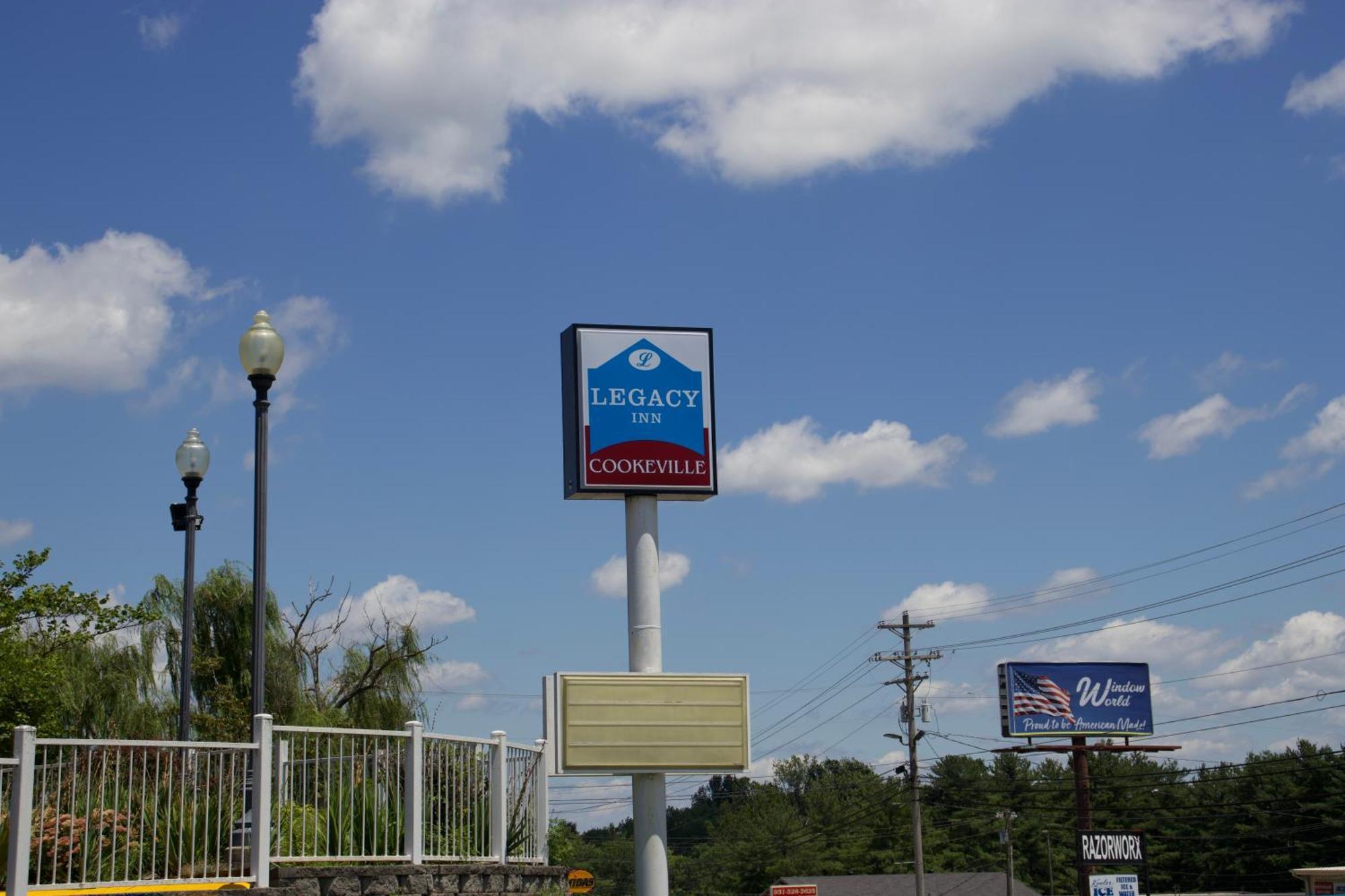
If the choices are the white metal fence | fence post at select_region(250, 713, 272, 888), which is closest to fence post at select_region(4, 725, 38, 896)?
the white metal fence

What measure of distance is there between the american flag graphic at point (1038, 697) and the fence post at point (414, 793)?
40564mm

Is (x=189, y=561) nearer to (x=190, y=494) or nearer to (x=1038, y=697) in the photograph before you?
(x=190, y=494)

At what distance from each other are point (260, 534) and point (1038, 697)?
4244 cm

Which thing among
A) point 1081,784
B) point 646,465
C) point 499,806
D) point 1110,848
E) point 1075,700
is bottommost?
point 1110,848

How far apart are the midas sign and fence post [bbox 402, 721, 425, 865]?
286 cm

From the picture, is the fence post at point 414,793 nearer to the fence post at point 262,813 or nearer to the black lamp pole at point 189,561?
the fence post at point 262,813

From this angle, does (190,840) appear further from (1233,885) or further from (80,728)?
(1233,885)

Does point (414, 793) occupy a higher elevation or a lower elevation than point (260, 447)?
lower

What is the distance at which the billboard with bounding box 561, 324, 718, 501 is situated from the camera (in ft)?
60.4

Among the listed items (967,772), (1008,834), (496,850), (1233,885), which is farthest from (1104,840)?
(967,772)

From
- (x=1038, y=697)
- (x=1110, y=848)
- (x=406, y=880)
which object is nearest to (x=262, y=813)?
(x=406, y=880)

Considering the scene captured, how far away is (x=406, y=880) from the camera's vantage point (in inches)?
549

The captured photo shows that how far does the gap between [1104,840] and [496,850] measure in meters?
34.9

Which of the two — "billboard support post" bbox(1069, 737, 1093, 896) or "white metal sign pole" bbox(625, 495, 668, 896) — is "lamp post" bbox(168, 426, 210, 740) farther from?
"billboard support post" bbox(1069, 737, 1093, 896)
